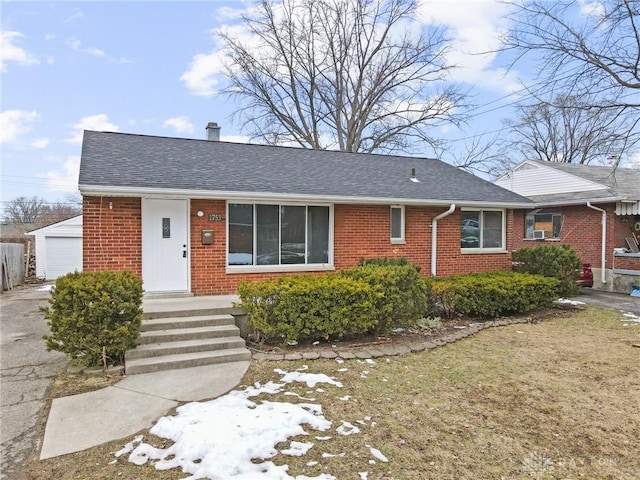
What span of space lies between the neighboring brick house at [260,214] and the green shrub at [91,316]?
2.46 m

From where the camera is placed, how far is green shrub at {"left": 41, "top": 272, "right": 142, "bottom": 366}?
16.8ft

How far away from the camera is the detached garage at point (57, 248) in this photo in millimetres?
18391

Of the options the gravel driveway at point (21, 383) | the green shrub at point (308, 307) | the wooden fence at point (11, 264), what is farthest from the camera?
the wooden fence at point (11, 264)

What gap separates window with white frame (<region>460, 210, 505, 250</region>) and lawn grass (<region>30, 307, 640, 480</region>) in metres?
4.67

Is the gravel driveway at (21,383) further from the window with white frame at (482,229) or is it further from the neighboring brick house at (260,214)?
the window with white frame at (482,229)

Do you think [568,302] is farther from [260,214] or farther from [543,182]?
[260,214]

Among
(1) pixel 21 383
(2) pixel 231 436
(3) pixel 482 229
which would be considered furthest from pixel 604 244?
(1) pixel 21 383

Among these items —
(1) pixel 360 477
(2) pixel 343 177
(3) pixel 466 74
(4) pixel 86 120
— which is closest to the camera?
(1) pixel 360 477

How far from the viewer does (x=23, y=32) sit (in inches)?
326

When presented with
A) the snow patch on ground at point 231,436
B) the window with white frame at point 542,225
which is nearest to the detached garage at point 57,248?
the snow patch on ground at point 231,436

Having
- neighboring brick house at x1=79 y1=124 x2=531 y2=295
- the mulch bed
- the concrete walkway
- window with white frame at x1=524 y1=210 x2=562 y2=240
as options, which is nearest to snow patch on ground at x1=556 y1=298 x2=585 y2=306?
neighboring brick house at x1=79 y1=124 x2=531 y2=295

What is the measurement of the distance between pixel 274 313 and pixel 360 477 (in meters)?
3.47

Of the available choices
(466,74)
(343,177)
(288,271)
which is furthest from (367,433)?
(466,74)

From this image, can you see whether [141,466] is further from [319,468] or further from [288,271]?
[288,271]
